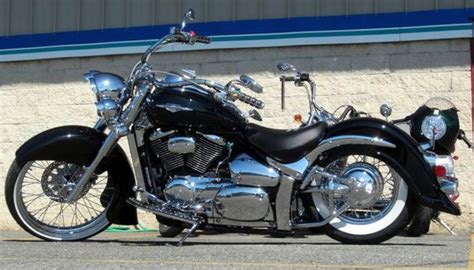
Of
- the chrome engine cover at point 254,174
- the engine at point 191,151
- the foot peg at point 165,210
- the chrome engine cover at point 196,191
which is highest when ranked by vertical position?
the engine at point 191,151

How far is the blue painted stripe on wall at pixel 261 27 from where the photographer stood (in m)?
9.45

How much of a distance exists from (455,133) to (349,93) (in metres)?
2.31

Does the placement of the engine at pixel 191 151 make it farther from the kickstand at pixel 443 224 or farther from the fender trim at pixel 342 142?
the kickstand at pixel 443 224

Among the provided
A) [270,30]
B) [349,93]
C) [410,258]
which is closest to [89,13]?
[270,30]

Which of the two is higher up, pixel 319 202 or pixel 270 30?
pixel 270 30

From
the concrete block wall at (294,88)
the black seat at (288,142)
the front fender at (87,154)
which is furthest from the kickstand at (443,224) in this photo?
the front fender at (87,154)

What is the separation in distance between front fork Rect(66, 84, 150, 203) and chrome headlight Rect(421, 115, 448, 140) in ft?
8.90

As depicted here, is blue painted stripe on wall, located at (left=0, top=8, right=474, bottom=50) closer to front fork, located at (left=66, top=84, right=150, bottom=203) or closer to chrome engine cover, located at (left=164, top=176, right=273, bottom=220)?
front fork, located at (left=66, top=84, right=150, bottom=203)

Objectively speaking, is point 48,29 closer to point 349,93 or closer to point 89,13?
point 89,13

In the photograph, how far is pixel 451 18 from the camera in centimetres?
939

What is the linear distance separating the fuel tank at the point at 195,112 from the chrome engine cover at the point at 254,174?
0.31m

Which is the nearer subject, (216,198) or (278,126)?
(216,198)

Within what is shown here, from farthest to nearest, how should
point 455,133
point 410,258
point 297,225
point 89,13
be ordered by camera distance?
point 89,13, point 455,133, point 297,225, point 410,258

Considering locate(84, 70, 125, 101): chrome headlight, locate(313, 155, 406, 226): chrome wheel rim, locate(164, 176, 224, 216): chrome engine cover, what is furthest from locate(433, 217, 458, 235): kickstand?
locate(84, 70, 125, 101): chrome headlight
